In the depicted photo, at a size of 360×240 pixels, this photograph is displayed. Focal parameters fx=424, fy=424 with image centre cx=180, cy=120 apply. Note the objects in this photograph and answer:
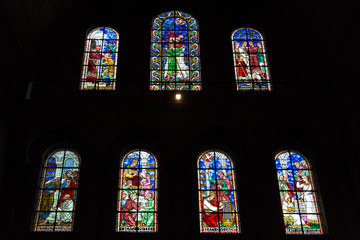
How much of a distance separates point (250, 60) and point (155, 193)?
18.5 ft

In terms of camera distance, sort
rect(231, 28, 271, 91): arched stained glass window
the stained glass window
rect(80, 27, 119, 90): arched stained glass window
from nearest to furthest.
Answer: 1. the stained glass window
2. rect(80, 27, 119, 90): arched stained glass window
3. rect(231, 28, 271, 91): arched stained glass window

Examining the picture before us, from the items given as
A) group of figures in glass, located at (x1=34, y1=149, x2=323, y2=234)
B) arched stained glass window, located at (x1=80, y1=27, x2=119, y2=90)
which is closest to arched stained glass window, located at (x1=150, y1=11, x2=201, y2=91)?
arched stained glass window, located at (x1=80, y1=27, x2=119, y2=90)

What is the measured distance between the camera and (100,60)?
553 inches

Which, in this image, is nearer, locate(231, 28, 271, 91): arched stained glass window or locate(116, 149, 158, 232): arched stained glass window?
locate(116, 149, 158, 232): arched stained glass window

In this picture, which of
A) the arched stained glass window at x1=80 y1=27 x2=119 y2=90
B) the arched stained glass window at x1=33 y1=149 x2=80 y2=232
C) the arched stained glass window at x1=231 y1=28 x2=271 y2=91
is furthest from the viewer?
the arched stained glass window at x1=231 y1=28 x2=271 y2=91

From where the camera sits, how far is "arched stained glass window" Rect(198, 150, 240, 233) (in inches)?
443

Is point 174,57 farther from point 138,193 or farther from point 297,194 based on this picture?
point 297,194

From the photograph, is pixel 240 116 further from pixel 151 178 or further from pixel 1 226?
pixel 1 226

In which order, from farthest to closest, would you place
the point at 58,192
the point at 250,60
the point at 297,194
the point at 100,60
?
the point at 250,60
the point at 100,60
the point at 297,194
the point at 58,192

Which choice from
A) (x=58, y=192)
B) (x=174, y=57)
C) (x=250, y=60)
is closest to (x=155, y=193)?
(x=58, y=192)

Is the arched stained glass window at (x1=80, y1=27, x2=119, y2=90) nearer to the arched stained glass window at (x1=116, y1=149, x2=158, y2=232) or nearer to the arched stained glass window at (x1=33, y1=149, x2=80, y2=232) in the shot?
the arched stained glass window at (x1=33, y1=149, x2=80, y2=232)

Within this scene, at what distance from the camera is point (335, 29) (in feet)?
40.4

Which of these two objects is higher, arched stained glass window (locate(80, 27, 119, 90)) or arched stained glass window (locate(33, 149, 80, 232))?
arched stained glass window (locate(80, 27, 119, 90))

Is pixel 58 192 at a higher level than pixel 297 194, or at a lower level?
higher
